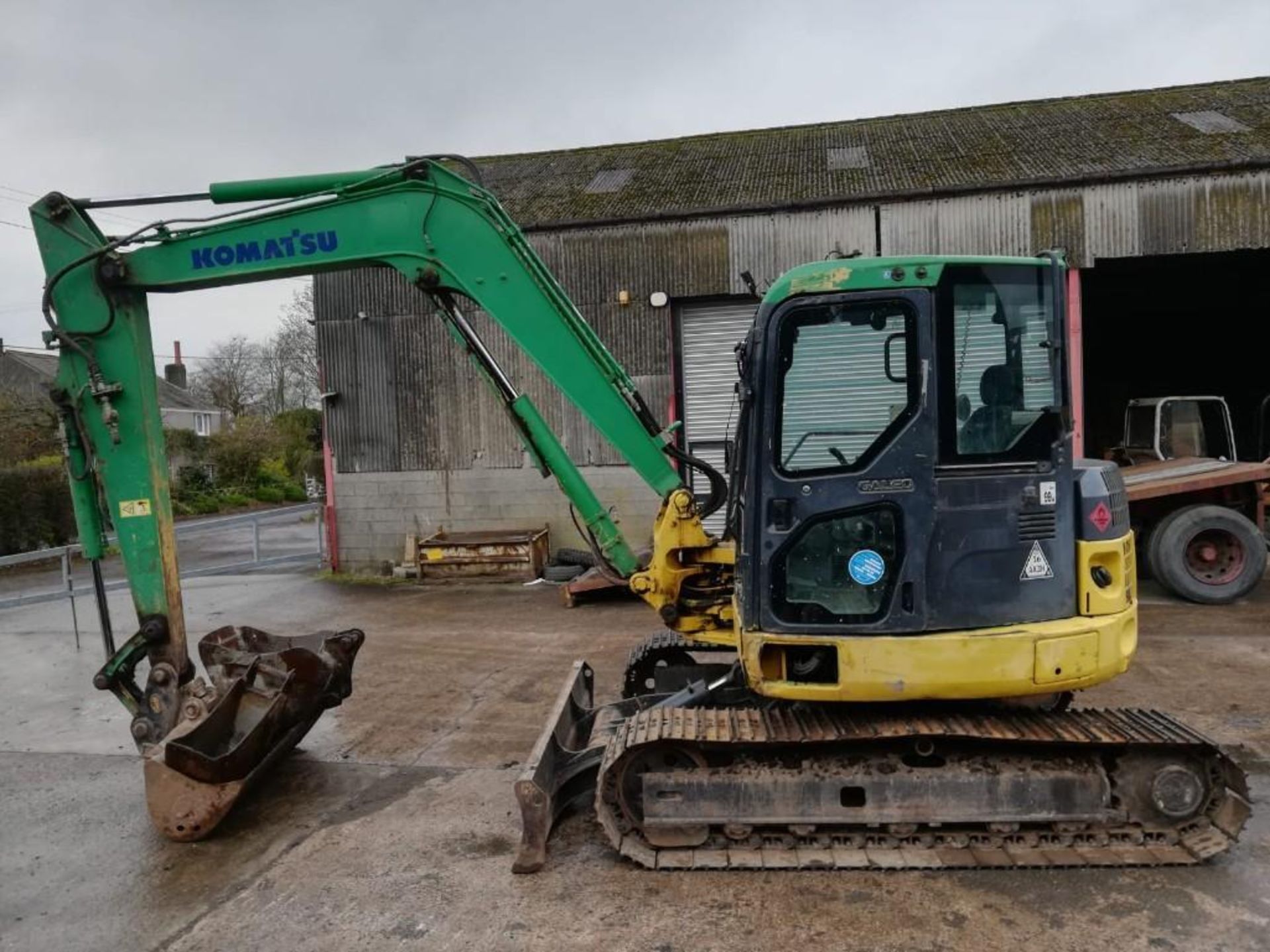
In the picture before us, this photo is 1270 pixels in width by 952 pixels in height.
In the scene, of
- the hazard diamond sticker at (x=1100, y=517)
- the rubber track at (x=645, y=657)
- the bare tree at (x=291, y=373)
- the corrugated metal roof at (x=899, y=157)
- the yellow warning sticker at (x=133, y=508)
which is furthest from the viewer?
the bare tree at (x=291, y=373)

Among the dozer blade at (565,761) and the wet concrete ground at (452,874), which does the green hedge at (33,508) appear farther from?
the dozer blade at (565,761)

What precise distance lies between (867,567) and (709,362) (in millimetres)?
9826

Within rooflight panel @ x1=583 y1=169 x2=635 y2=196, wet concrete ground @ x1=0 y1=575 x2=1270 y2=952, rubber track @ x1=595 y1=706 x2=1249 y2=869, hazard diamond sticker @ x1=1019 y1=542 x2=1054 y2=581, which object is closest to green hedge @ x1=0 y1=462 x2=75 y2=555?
rooflight panel @ x1=583 y1=169 x2=635 y2=196

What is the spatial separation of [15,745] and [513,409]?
16.2 ft

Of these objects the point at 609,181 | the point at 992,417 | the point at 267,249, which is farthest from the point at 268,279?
the point at 609,181

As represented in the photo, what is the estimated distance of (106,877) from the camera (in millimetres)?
4660

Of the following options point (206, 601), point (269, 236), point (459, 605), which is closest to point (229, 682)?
point (269, 236)

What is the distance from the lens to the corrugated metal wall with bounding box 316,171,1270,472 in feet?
41.3

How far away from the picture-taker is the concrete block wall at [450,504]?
13.8m

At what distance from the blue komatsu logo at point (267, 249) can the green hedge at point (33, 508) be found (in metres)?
15.6

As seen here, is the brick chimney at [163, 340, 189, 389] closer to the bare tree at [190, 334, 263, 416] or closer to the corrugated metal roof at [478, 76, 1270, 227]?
the bare tree at [190, 334, 263, 416]

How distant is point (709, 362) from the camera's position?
45.5 feet

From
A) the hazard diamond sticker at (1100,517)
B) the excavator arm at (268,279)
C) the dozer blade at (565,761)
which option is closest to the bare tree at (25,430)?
the excavator arm at (268,279)

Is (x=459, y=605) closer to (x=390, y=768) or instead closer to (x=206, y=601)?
A: (x=206, y=601)
